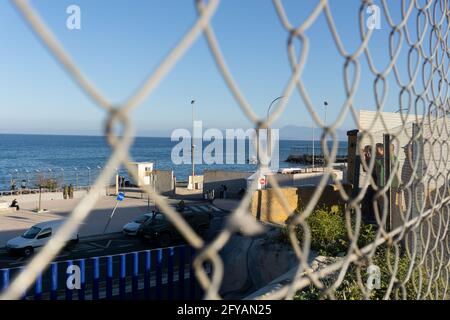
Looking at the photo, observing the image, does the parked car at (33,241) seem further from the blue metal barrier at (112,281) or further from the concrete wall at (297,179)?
the concrete wall at (297,179)

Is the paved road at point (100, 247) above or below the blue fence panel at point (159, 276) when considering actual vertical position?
below

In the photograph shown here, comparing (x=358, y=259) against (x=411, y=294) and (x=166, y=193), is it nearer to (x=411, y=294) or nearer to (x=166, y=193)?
(x=411, y=294)

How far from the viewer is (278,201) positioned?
13.4 metres

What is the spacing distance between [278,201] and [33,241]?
7.81m

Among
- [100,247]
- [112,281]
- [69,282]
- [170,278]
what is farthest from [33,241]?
[170,278]

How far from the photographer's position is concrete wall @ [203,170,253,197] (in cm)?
2600

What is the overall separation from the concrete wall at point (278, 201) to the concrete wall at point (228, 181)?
11.9m

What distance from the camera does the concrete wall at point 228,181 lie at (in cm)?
2600

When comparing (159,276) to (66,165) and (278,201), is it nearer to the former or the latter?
(278,201)

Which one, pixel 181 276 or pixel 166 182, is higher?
pixel 166 182

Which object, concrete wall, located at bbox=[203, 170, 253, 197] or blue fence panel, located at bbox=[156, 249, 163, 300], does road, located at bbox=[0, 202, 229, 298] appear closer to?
blue fence panel, located at bbox=[156, 249, 163, 300]

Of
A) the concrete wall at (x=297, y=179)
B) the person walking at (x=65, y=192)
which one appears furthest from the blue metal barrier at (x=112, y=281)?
the person walking at (x=65, y=192)

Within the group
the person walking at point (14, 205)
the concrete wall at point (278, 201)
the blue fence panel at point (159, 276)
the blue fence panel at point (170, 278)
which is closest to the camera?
the blue fence panel at point (159, 276)
